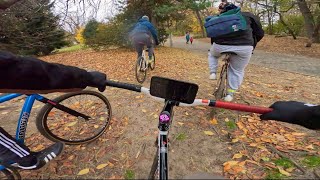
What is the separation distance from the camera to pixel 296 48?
53.6 feet

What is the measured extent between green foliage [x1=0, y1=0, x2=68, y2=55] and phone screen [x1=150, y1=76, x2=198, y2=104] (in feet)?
31.6

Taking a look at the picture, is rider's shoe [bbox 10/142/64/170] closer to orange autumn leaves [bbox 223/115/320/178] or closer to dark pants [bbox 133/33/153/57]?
orange autumn leaves [bbox 223/115/320/178]

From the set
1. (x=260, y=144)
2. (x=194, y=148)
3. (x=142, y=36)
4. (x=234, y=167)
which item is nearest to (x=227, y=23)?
(x=260, y=144)

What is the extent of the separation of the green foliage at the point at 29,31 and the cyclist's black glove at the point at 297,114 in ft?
32.9

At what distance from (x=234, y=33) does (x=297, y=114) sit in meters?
2.74

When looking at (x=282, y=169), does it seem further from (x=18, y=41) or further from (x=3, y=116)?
(x=18, y=41)

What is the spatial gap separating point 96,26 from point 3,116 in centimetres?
1168

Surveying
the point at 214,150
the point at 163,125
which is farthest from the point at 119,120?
the point at 163,125

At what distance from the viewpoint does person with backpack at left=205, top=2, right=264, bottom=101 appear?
3781 millimetres

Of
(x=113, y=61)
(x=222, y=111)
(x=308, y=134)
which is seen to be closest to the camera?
(x=308, y=134)

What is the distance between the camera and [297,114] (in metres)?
1.32

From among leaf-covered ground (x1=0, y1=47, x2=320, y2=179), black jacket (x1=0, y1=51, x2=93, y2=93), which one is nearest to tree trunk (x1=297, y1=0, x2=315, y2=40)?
leaf-covered ground (x1=0, y1=47, x2=320, y2=179)

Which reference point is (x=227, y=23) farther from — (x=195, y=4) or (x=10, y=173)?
(x=195, y=4)

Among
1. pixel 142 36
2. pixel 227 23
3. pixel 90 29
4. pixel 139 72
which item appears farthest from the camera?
pixel 90 29
